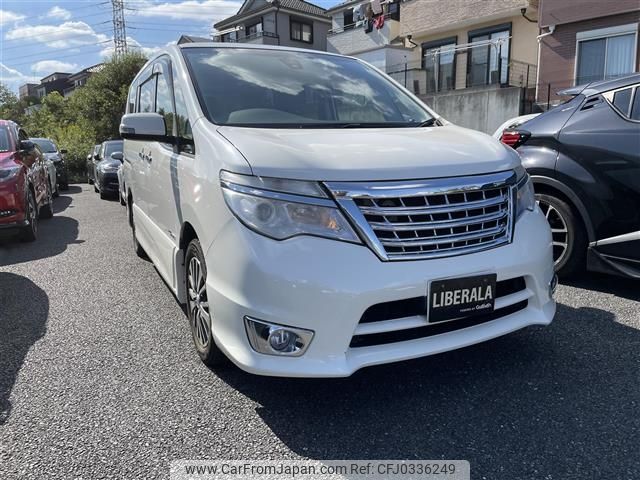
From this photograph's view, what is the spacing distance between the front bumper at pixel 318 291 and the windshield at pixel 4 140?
5828 millimetres

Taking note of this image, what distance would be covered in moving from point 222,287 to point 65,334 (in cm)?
174

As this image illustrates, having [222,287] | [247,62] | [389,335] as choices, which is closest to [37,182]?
[247,62]

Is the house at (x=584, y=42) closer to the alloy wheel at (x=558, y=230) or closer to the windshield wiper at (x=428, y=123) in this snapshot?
the alloy wheel at (x=558, y=230)

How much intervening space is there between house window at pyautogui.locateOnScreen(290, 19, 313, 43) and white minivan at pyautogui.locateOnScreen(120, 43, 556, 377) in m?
32.2

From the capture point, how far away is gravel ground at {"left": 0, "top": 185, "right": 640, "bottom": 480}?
2.16m

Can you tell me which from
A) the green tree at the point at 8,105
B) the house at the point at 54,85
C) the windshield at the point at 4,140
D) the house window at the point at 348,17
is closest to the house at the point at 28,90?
the house at the point at 54,85

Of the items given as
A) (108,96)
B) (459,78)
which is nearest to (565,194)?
(459,78)

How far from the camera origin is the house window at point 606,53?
13297mm

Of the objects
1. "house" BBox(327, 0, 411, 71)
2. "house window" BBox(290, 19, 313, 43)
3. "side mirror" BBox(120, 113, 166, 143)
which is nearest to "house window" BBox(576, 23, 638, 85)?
"house" BBox(327, 0, 411, 71)

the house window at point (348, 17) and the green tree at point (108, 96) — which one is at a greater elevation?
the house window at point (348, 17)

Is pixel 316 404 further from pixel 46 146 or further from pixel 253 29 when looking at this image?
pixel 253 29

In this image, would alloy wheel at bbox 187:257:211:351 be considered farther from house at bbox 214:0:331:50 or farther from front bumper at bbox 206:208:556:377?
house at bbox 214:0:331:50

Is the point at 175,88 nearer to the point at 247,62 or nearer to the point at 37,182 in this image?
the point at 247,62

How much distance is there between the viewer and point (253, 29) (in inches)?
1300
